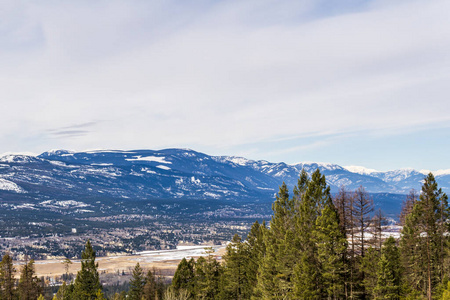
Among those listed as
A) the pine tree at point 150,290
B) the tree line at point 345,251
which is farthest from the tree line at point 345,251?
the pine tree at point 150,290

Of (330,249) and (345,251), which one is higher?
(330,249)

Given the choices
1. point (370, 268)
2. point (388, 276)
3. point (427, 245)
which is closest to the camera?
point (427, 245)

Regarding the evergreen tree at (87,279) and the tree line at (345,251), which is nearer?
the tree line at (345,251)

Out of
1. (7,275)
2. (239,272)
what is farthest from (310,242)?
(7,275)

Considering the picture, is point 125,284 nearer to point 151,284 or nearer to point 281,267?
point 151,284

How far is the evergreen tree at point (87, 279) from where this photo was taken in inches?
3201

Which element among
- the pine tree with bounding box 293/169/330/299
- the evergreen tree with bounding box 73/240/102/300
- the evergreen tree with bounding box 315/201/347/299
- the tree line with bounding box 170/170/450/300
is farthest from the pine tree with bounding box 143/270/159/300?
the evergreen tree with bounding box 315/201/347/299

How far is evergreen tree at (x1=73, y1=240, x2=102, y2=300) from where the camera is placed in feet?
267

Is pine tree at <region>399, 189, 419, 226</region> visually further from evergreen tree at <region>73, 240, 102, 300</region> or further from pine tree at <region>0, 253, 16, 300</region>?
pine tree at <region>0, 253, 16, 300</region>

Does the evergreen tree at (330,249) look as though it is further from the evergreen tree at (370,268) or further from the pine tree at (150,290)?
the pine tree at (150,290)

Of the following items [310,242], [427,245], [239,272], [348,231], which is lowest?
[239,272]

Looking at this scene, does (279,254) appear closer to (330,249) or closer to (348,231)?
(330,249)

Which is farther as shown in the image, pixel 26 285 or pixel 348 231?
pixel 26 285

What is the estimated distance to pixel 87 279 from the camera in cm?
8200
